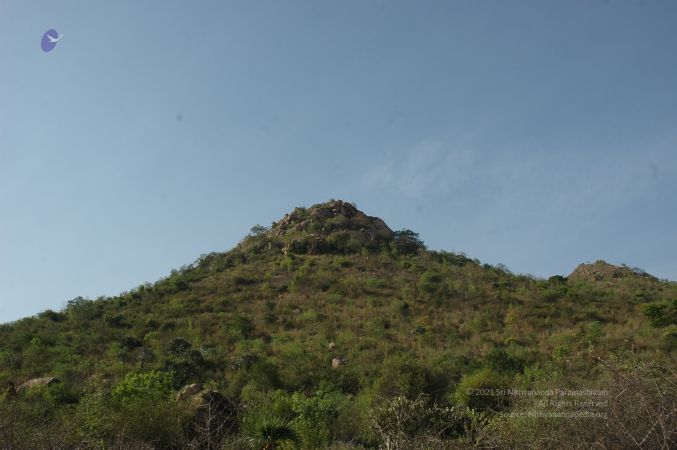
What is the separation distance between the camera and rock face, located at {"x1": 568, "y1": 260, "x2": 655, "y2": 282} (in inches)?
2009

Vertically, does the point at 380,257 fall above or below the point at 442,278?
above

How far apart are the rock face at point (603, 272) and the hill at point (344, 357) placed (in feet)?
1.30

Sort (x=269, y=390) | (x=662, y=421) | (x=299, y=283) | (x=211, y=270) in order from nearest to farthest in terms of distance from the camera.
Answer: (x=662, y=421), (x=269, y=390), (x=299, y=283), (x=211, y=270)

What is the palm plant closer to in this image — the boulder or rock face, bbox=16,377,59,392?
the boulder

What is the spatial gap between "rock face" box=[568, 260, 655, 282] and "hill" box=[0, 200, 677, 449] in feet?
1.30

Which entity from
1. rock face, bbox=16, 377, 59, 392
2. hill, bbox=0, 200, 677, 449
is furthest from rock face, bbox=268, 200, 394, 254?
rock face, bbox=16, 377, 59, 392

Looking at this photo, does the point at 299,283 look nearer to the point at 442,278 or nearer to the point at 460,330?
the point at 442,278

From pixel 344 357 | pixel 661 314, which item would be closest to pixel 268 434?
pixel 344 357

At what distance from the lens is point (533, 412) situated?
769 centimetres

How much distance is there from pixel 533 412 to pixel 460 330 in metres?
21.9

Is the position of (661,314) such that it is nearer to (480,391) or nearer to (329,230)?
(480,391)

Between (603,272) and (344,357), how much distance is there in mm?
39656

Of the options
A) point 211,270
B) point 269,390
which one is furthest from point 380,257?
point 269,390

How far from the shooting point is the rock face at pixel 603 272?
51031mm
